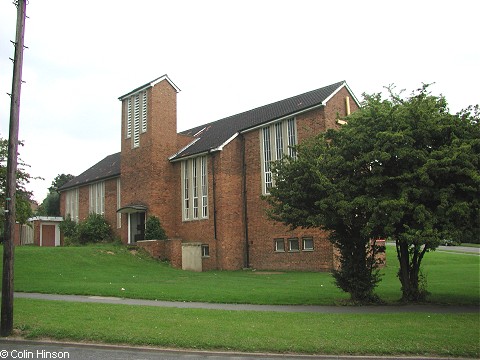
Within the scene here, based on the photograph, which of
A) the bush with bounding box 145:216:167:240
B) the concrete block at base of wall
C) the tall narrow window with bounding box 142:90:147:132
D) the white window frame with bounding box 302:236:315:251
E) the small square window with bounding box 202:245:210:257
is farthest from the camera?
the tall narrow window with bounding box 142:90:147:132

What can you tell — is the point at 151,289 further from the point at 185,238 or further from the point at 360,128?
the point at 185,238

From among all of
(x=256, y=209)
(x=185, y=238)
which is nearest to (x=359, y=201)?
(x=256, y=209)

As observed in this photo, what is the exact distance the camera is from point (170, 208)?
3350cm

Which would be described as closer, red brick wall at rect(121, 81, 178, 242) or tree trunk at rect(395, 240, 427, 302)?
tree trunk at rect(395, 240, 427, 302)

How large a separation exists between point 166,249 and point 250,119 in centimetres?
1086

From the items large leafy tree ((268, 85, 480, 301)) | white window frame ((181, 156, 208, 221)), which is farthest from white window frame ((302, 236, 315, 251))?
large leafy tree ((268, 85, 480, 301))

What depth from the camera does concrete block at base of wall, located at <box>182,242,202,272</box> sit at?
98.1 feet

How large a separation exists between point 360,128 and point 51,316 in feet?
32.5

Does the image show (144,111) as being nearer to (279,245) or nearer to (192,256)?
(192,256)

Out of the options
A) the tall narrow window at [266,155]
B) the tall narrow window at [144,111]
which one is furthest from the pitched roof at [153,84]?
the tall narrow window at [266,155]

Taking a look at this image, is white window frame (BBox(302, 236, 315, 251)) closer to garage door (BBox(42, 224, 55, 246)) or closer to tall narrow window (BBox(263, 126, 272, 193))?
tall narrow window (BBox(263, 126, 272, 193))

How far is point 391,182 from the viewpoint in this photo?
550 inches

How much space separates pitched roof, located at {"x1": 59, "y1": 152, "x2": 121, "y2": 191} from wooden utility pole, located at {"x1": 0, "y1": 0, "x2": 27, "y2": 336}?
2767 cm

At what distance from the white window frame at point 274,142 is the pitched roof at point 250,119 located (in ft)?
1.88
